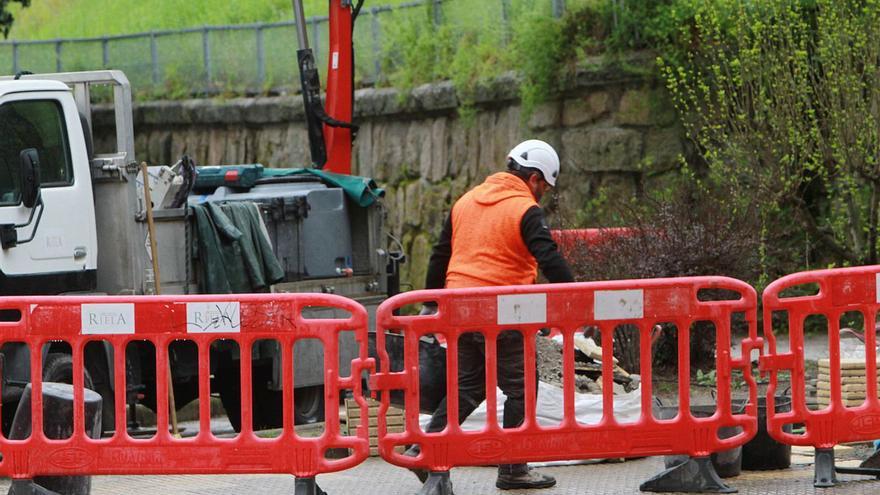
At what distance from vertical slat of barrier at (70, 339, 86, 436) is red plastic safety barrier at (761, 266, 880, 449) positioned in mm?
3387

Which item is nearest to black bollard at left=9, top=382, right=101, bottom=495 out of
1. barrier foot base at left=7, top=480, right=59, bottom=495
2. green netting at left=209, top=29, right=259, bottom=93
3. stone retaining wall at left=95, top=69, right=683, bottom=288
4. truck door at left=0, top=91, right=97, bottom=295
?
barrier foot base at left=7, top=480, right=59, bottom=495

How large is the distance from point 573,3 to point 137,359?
940 cm

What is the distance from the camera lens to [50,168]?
1153cm

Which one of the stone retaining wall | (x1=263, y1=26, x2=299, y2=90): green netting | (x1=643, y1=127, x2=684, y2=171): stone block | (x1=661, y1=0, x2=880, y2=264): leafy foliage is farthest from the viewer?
(x1=263, y1=26, x2=299, y2=90): green netting

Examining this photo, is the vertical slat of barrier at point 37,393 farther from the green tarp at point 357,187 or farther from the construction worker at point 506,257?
the green tarp at point 357,187

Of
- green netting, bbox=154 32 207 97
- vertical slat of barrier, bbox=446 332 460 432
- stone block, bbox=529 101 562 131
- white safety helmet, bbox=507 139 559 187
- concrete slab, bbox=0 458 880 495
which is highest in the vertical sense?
green netting, bbox=154 32 207 97

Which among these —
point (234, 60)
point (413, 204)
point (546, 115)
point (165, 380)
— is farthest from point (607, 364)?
point (234, 60)

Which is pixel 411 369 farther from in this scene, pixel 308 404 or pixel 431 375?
pixel 308 404

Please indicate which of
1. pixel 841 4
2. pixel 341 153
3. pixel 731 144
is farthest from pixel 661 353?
pixel 341 153

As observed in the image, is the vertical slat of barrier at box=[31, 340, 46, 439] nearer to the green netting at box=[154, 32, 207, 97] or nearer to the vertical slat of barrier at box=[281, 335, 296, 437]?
the vertical slat of barrier at box=[281, 335, 296, 437]

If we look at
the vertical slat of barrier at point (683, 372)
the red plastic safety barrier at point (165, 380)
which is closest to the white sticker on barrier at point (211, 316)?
the red plastic safety barrier at point (165, 380)

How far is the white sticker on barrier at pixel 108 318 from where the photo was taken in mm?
8438

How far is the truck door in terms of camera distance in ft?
36.9

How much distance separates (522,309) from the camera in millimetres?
8531
